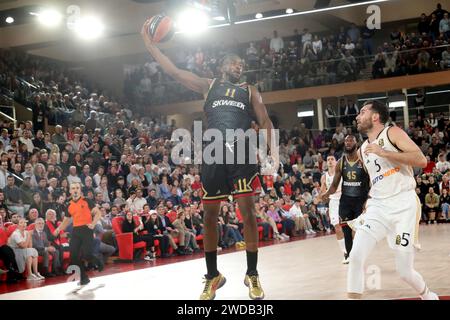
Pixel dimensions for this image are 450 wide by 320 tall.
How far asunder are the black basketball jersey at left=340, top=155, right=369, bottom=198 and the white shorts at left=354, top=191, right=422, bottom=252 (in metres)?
3.40

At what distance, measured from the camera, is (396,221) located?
15.4 ft

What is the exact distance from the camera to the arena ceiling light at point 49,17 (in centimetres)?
1798

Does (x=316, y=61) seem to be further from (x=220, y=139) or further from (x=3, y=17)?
(x=220, y=139)

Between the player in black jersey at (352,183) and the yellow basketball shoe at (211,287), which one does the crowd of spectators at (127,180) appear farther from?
the yellow basketball shoe at (211,287)

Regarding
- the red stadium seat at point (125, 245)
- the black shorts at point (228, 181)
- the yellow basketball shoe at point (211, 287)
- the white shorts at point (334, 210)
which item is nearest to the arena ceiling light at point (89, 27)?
the red stadium seat at point (125, 245)

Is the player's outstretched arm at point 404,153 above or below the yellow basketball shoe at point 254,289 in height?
above

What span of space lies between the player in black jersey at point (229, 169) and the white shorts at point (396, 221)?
0.94 meters

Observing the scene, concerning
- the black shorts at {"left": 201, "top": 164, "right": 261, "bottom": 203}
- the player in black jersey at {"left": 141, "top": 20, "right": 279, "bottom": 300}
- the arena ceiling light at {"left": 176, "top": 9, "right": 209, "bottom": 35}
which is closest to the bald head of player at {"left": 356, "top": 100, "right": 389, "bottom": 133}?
the player in black jersey at {"left": 141, "top": 20, "right": 279, "bottom": 300}

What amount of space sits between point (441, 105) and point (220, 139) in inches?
713

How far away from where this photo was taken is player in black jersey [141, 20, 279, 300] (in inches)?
203

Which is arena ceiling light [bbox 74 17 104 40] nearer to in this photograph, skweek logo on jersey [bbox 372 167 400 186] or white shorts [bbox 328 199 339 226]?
white shorts [bbox 328 199 339 226]

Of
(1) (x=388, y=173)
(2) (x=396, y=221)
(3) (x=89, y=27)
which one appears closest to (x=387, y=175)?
(1) (x=388, y=173)

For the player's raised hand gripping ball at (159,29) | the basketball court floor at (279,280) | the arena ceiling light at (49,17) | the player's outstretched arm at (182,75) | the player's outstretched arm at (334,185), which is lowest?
the basketball court floor at (279,280)
